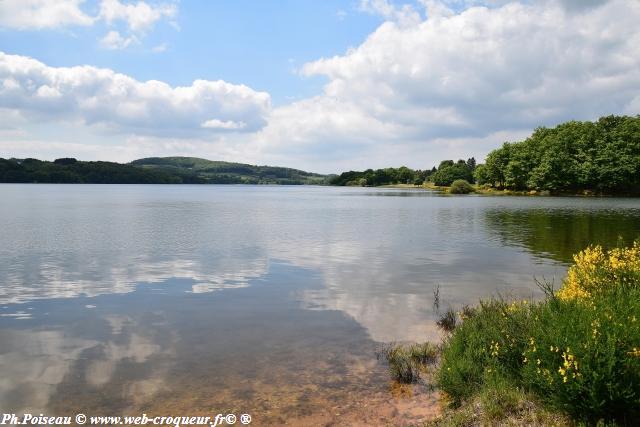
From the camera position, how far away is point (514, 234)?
1784 inches

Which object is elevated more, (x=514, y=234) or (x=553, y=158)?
(x=553, y=158)

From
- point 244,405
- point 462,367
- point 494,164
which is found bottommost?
point 244,405

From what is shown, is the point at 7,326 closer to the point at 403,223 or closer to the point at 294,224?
the point at 294,224

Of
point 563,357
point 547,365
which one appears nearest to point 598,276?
point 547,365

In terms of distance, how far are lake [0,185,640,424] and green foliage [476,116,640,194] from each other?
11000 cm

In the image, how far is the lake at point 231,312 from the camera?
11258 millimetres

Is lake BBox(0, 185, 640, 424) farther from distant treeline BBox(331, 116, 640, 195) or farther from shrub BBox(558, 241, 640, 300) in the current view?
distant treeline BBox(331, 116, 640, 195)

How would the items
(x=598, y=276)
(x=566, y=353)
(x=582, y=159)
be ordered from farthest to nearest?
(x=582, y=159) < (x=598, y=276) < (x=566, y=353)

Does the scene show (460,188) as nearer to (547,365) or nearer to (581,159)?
(581,159)

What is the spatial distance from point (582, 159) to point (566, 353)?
155024 millimetres

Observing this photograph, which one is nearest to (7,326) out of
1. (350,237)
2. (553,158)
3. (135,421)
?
(135,421)

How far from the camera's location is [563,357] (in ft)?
27.2

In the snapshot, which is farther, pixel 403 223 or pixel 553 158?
pixel 553 158

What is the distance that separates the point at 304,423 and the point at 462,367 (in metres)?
3.82
